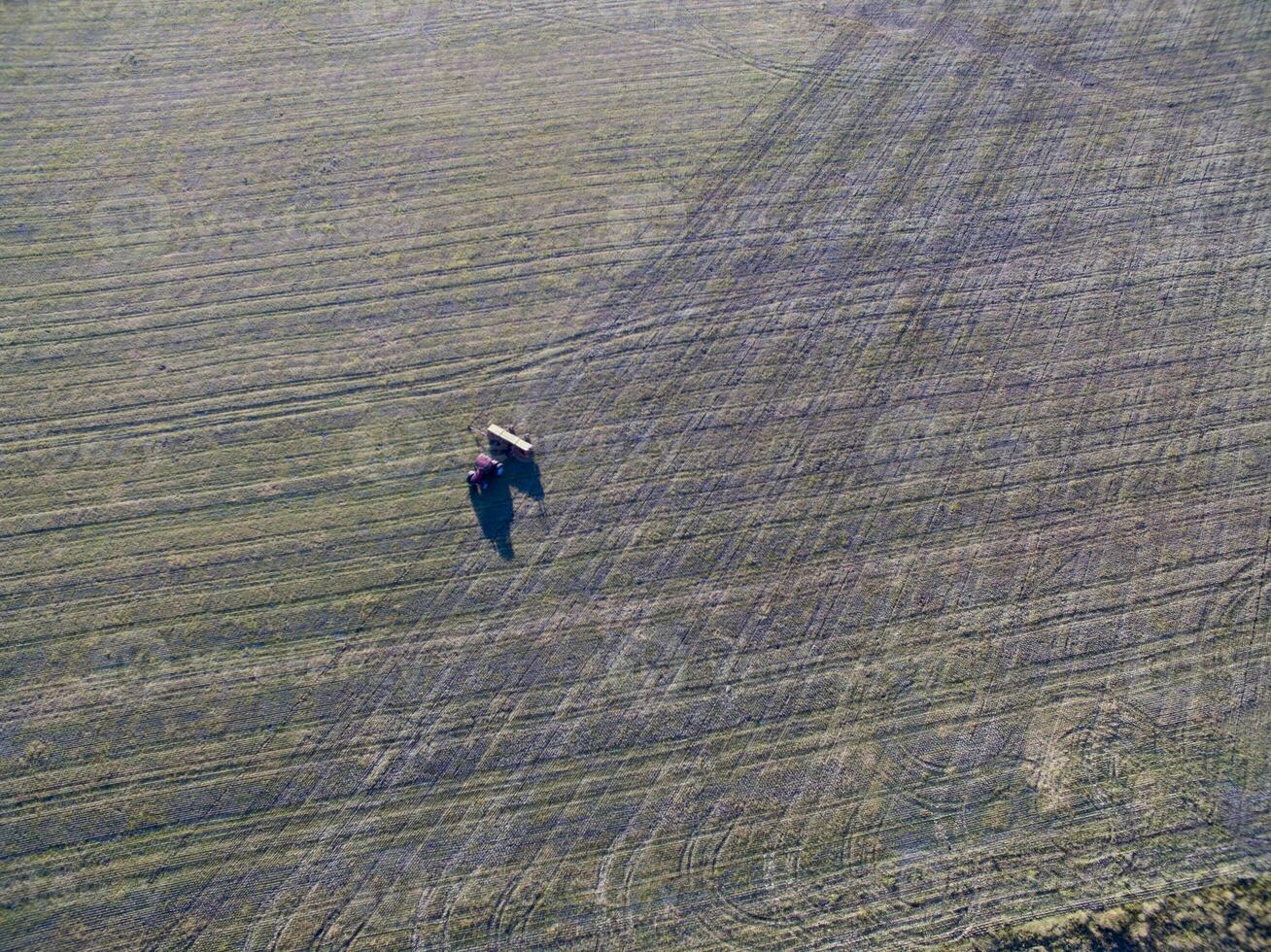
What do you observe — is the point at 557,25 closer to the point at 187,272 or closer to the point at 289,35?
the point at 289,35

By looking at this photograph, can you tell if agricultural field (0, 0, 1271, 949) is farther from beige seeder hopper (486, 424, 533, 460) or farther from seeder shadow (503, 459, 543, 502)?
beige seeder hopper (486, 424, 533, 460)

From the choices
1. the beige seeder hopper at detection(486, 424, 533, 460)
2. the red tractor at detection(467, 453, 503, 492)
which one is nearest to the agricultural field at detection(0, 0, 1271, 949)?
the red tractor at detection(467, 453, 503, 492)

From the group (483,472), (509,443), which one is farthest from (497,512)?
(509,443)

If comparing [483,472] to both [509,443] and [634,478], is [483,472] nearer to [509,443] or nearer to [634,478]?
[509,443]

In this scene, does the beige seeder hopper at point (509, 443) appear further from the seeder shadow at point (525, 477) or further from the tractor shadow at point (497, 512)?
the tractor shadow at point (497, 512)

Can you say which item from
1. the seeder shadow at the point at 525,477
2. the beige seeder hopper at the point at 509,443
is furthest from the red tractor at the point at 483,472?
the beige seeder hopper at the point at 509,443

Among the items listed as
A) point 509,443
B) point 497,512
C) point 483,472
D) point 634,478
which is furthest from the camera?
point 509,443
